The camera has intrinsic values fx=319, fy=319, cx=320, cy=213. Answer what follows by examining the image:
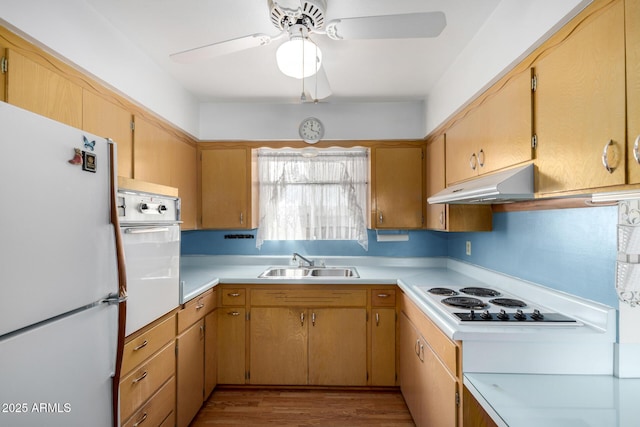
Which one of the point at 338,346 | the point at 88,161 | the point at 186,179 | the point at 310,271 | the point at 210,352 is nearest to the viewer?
the point at 88,161

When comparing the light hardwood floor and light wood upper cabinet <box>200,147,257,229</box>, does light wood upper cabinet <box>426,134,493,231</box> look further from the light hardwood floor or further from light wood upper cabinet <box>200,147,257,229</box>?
light wood upper cabinet <box>200,147,257,229</box>

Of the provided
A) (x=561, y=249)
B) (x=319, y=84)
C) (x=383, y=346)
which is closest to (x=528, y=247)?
(x=561, y=249)

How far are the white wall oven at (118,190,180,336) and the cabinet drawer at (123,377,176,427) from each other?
43cm

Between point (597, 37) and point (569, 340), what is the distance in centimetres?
112

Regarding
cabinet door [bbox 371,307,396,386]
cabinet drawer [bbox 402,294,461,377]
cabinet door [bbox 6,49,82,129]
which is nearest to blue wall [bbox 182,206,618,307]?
cabinet drawer [bbox 402,294,461,377]

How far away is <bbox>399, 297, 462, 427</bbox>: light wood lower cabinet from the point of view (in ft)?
4.78

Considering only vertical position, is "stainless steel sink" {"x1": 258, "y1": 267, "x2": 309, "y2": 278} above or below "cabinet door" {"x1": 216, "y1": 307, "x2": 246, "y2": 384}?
above

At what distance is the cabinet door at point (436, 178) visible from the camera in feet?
8.13

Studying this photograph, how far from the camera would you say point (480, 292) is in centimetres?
202

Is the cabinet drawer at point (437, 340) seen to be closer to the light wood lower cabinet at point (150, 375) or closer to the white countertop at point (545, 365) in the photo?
the white countertop at point (545, 365)

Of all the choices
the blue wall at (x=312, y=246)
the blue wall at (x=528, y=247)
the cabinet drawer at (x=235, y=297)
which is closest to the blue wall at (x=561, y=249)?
the blue wall at (x=528, y=247)

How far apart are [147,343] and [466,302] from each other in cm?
169

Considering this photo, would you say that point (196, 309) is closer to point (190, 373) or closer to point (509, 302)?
point (190, 373)

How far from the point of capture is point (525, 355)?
1.30m
